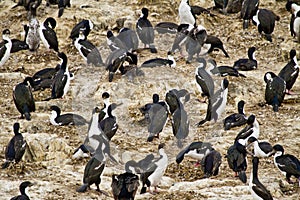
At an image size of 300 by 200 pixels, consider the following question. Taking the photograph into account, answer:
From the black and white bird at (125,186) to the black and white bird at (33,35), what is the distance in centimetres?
918

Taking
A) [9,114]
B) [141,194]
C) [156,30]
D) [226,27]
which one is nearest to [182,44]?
[156,30]

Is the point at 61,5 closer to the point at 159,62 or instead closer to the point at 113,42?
the point at 113,42

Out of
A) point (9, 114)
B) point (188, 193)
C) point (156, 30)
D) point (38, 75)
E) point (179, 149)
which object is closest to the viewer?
point (188, 193)

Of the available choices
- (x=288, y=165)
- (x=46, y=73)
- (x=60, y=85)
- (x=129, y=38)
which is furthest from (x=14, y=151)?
(x=129, y=38)

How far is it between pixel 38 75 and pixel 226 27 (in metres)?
6.84

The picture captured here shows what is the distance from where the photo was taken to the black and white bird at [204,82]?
67.1 feet

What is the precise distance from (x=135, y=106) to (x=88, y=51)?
10.2 feet

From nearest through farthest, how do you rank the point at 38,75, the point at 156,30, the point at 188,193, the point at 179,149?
the point at 188,193
the point at 179,149
the point at 38,75
the point at 156,30

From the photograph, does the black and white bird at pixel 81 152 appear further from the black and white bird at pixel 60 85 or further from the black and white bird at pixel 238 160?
the black and white bird at pixel 60 85

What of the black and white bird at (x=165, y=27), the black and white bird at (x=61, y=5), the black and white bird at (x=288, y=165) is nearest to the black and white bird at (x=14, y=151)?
the black and white bird at (x=288, y=165)

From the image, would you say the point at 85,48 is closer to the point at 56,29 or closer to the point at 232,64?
the point at 56,29

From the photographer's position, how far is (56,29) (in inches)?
971

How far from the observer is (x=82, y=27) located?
77.4 feet

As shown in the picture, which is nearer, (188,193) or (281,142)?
(188,193)
